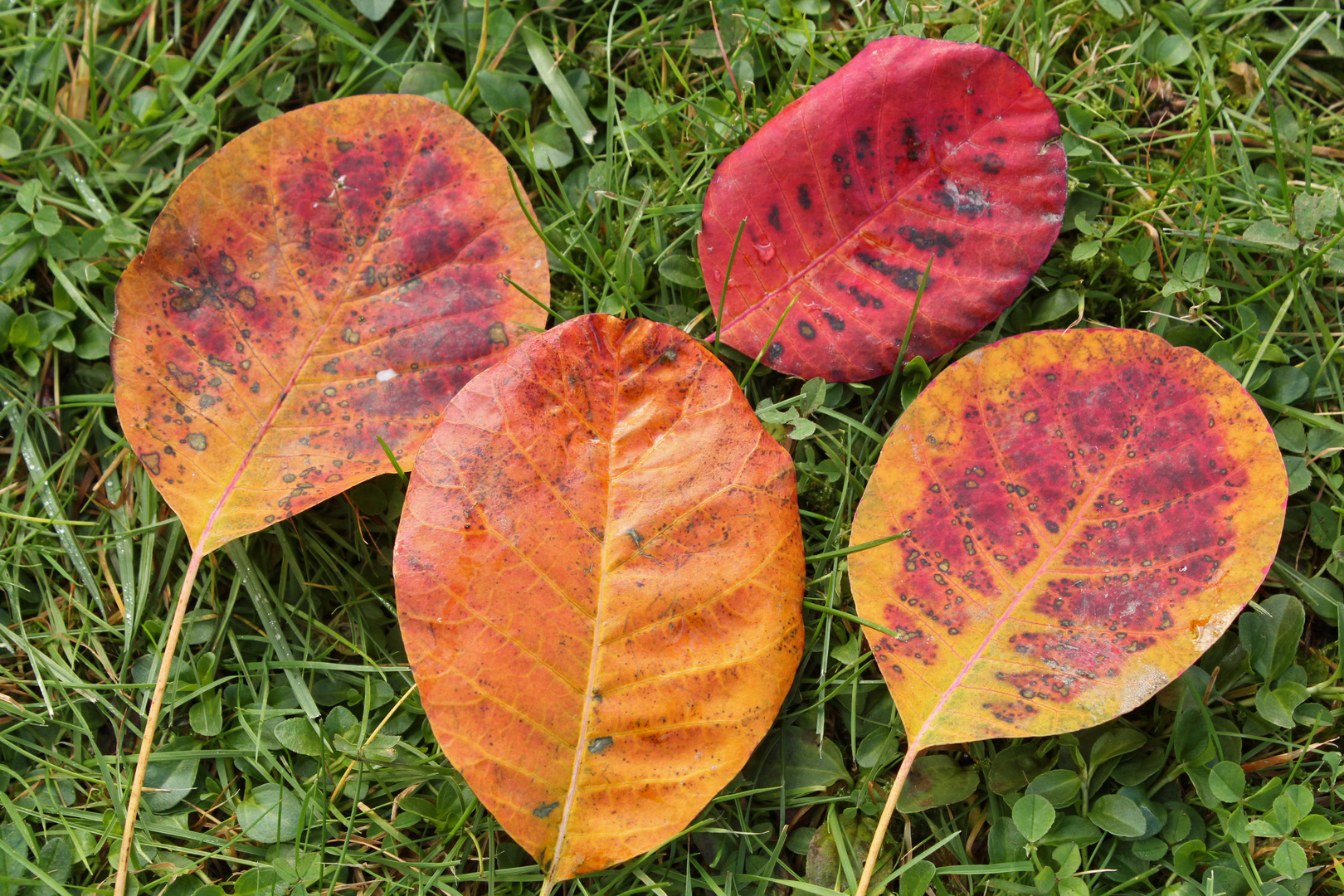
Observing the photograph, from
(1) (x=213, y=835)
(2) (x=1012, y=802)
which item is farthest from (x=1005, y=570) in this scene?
(1) (x=213, y=835)

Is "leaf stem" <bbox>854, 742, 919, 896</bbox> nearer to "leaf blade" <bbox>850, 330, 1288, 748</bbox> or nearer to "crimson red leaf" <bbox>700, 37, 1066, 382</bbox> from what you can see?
"leaf blade" <bbox>850, 330, 1288, 748</bbox>

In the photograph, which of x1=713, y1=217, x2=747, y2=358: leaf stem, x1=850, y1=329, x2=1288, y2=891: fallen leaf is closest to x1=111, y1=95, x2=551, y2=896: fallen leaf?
x1=713, y1=217, x2=747, y2=358: leaf stem

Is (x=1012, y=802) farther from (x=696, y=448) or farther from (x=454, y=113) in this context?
(x=454, y=113)

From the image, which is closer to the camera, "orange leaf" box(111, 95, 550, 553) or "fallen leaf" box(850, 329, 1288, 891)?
"fallen leaf" box(850, 329, 1288, 891)

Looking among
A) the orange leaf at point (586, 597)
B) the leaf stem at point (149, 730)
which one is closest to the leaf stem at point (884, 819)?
the orange leaf at point (586, 597)

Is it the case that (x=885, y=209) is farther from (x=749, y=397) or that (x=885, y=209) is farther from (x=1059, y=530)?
(x=1059, y=530)

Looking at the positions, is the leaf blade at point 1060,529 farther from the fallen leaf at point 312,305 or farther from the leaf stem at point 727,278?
the fallen leaf at point 312,305

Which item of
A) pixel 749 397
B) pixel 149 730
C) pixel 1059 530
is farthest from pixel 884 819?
pixel 149 730
